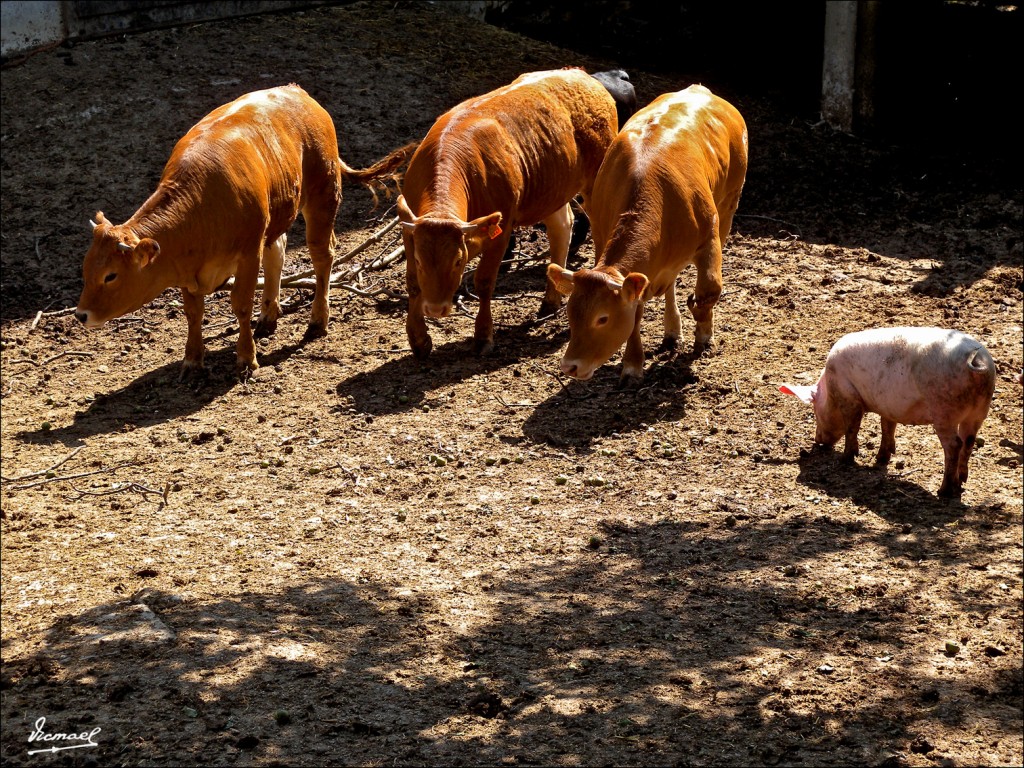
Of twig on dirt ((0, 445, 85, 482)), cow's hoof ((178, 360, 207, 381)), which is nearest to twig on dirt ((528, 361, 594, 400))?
cow's hoof ((178, 360, 207, 381))

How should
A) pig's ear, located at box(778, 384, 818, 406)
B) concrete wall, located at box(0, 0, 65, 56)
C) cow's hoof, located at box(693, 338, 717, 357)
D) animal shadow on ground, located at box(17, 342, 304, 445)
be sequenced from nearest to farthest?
pig's ear, located at box(778, 384, 818, 406)
animal shadow on ground, located at box(17, 342, 304, 445)
cow's hoof, located at box(693, 338, 717, 357)
concrete wall, located at box(0, 0, 65, 56)

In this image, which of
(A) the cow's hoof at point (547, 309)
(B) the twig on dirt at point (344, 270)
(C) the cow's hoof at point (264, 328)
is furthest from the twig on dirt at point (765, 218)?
(C) the cow's hoof at point (264, 328)

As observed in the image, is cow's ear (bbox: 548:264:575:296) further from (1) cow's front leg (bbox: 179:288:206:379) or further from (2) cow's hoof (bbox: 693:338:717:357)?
(1) cow's front leg (bbox: 179:288:206:379)

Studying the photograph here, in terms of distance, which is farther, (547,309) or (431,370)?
(547,309)

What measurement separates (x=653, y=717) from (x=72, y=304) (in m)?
6.90

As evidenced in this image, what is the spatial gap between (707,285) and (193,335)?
3.53m

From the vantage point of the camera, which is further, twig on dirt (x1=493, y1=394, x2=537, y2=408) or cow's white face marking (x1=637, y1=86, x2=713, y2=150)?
cow's white face marking (x1=637, y1=86, x2=713, y2=150)

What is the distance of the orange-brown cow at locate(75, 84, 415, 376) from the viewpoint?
8.12 metres

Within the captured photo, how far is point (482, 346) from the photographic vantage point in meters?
9.20

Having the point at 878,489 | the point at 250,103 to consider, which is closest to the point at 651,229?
the point at 878,489

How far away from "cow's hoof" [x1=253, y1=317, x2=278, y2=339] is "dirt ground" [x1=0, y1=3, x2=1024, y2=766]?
0.89ft

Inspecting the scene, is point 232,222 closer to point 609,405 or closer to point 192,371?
point 192,371

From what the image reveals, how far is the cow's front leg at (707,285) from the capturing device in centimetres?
846

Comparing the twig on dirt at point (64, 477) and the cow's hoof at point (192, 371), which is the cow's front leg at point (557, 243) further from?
the twig on dirt at point (64, 477)
